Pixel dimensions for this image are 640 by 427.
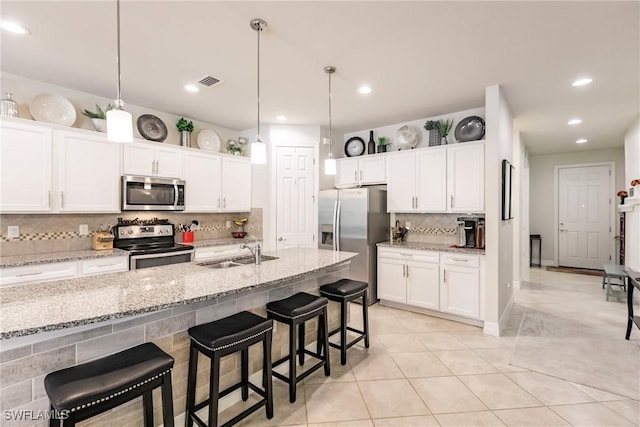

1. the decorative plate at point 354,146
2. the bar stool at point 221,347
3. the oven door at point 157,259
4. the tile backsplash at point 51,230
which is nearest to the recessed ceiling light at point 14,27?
the tile backsplash at point 51,230

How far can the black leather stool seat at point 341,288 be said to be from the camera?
8.80 feet

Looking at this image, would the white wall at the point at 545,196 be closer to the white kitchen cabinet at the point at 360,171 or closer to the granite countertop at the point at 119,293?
the white kitchen cabinet at the point at 360,171

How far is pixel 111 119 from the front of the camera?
1.64 meters

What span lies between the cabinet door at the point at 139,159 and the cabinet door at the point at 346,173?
2660mm

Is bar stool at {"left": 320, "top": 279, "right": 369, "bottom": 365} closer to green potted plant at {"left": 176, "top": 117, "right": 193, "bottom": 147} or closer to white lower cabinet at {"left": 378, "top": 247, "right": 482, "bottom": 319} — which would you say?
white lower cabinet at {"left": 378, "top": 247, "right": 482, "bottom": 319}

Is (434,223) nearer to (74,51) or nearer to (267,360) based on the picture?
(267,360)

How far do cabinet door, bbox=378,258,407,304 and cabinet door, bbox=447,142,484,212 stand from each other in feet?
3.39

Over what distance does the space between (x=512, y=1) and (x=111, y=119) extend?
2.52 m

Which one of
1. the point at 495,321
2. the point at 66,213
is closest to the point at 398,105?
the point at 495,321

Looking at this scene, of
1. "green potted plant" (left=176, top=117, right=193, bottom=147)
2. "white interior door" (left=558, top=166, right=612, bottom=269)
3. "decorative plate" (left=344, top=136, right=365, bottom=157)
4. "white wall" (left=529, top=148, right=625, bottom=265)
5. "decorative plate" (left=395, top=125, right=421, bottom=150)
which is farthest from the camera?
"white wall" (left=529, top=148, right=625, bottom=265)

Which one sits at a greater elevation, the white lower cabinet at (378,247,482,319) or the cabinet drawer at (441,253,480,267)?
the cabinet drawer at (441,253,480,267)

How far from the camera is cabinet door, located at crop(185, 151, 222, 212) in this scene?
13.5 feet

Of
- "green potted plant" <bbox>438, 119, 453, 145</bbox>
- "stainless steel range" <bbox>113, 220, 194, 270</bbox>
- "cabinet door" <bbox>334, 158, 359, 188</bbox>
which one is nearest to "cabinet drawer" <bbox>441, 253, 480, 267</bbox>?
"green potted plant" <bbox>438, 119, 453, 145</bbox>

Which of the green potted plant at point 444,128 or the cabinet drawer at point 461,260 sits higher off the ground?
the green potted plant at point 444,128
